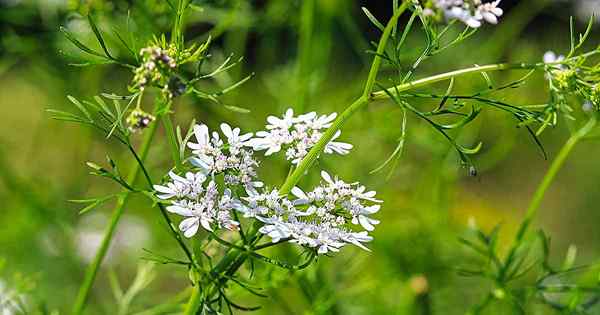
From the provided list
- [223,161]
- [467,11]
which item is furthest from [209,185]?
[467,11]

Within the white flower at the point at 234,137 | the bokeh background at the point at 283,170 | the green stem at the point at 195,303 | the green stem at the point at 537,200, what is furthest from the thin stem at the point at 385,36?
the green stem at the point at 537,200

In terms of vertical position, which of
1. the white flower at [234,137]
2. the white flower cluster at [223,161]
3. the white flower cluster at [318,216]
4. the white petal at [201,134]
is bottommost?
the white flower cluster at [318,216]

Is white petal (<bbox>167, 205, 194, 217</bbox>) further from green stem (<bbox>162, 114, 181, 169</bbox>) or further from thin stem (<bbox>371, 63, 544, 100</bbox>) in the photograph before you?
thin stem (<bbox>371, 63, 544, 100</bbox>)

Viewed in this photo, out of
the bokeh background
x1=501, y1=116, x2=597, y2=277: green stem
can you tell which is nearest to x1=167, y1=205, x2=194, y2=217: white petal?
the bokeh background

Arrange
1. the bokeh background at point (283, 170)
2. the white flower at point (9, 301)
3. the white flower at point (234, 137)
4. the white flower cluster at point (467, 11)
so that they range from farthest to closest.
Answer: the bokeh background at point (283, 170)
the white flower at point (9, 301)
the white flower at point (234, 137)
the white flower cluster at point (467, 11)

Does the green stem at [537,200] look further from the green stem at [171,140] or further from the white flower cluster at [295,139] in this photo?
the green stem at [171,140]

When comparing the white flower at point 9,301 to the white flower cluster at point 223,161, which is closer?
the white flower cluster at point 223,161

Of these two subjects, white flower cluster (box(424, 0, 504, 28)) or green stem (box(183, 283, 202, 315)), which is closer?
white flower cluster (box(424, 0, 504, 28))

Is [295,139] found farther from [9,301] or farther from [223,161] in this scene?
[9,301]
